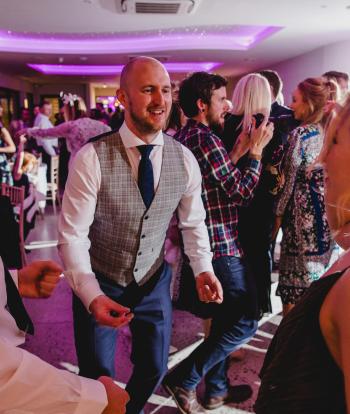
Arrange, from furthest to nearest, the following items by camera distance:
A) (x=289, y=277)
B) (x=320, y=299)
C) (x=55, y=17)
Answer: (x=55, y=17) < (x=289, y=277) < (x=320, y=299)

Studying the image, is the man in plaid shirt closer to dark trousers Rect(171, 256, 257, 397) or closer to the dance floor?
dark trousers Rect(171, 256, 257, 397)

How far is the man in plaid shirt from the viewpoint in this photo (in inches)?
68.9

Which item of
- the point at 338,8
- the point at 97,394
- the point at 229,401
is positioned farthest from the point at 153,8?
the point at 97,394

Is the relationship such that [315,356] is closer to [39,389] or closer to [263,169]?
[39,389]

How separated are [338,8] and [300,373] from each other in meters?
6.68

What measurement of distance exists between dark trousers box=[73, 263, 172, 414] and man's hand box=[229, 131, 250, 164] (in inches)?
25.7

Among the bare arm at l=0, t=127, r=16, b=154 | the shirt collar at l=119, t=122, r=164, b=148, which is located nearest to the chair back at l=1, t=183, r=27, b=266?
the bare arm at l=0, t=127, r=16, b=154

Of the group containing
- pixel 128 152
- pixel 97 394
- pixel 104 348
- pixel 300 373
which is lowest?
pixel 104 348

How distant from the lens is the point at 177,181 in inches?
61.2

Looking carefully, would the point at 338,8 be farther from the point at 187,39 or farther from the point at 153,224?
the point at 153,224

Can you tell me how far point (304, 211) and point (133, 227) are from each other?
1.00 meters

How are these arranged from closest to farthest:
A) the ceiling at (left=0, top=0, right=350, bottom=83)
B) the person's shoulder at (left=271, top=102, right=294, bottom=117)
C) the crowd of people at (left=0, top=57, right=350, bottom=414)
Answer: the crowd of people at (left=0, top=57, right=350, bottom=414), the person's shoulder at (left=271, top=102, right=294, bottom=117), the ceiling at (left=0, top=0, right=350, bottom=83)

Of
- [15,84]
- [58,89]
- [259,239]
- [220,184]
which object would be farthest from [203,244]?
[58,89]

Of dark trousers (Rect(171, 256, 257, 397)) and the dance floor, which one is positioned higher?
dark trousers (Rect(171, 256, 257, 397))
